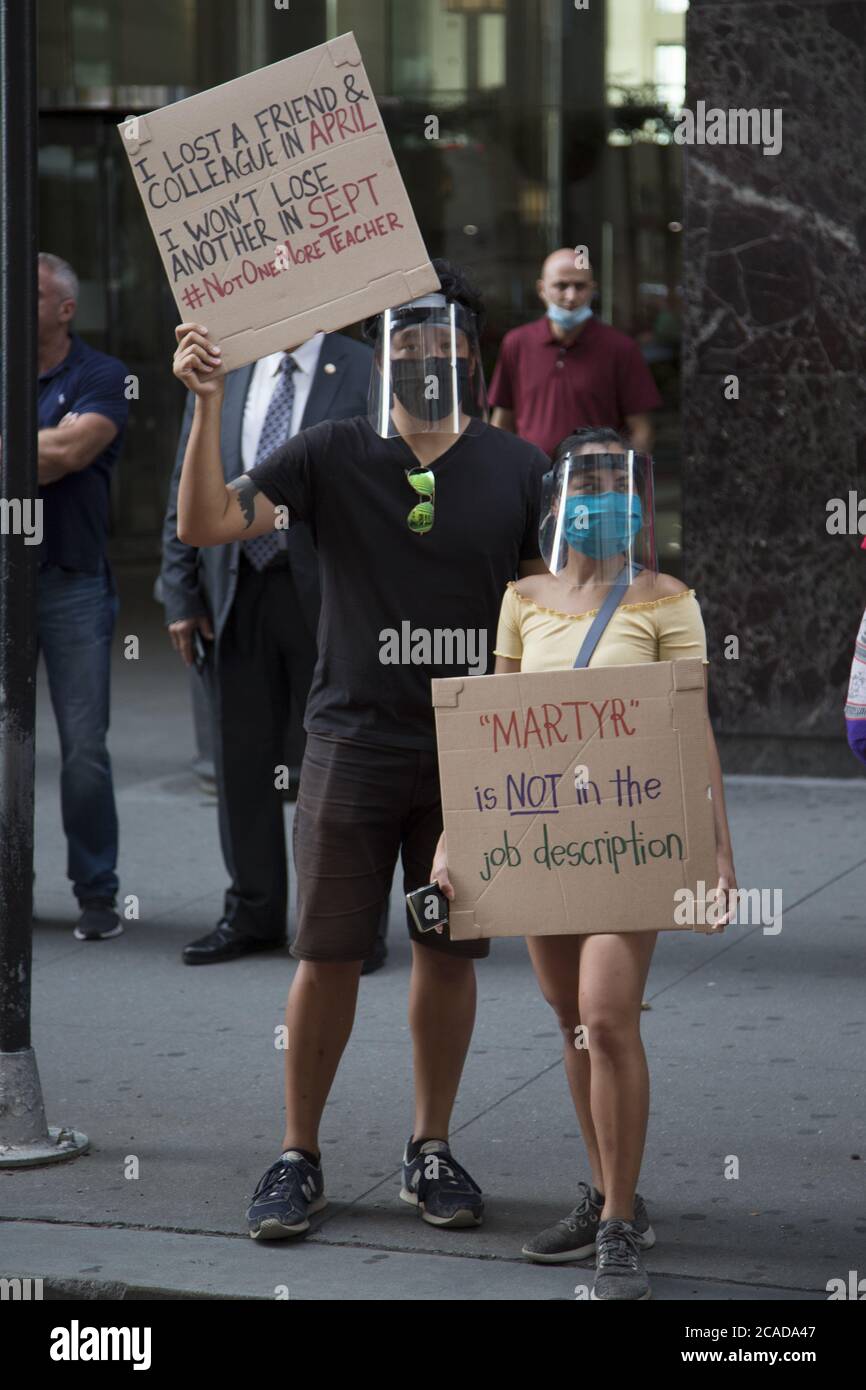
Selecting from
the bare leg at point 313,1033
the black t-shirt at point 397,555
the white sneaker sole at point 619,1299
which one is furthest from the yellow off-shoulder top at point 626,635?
the white sneaker sole at point 619,1299

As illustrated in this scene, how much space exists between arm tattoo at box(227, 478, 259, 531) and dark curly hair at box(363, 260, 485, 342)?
0.38 meters

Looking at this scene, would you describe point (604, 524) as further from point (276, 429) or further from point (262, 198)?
point (276, 429)

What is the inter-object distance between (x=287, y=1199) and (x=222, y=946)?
2.14 m

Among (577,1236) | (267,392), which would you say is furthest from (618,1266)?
(267,392)

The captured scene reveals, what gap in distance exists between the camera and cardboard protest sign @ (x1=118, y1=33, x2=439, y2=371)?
389 centimetres

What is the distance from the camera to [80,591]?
21.2ft

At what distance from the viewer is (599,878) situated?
3.75 meters

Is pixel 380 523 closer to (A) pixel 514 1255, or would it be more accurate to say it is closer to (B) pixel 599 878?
(B) pixel 599 878

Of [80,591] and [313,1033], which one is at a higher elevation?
[80,591]

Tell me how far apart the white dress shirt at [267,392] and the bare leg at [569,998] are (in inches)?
93.3

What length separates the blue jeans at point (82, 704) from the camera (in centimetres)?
646

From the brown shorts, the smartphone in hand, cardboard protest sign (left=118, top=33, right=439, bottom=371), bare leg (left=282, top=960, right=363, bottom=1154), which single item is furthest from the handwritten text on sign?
the smartphone in hand

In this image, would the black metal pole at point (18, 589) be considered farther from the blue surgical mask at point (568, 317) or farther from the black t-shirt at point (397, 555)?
the blue surgical mask at point (568, 317)
